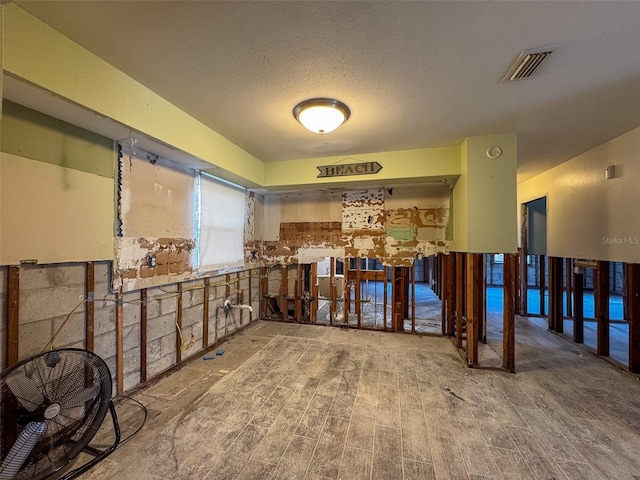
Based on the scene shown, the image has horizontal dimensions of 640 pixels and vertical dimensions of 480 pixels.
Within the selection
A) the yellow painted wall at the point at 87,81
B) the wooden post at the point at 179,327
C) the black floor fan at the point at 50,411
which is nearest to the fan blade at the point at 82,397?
the black floor fan at the point at 50,411

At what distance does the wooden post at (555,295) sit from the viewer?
13.4 ft

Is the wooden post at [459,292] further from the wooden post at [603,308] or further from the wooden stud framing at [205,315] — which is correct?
the wooden stud framing at [205,315]

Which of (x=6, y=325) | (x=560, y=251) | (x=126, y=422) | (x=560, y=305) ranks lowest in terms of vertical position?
(x=126, y=422)

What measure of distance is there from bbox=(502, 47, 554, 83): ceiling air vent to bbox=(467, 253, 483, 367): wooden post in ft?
5.77

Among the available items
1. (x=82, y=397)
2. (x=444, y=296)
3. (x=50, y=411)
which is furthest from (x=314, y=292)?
(x=50, y=411)

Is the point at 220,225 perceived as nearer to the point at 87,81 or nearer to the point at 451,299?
the point at 87,81

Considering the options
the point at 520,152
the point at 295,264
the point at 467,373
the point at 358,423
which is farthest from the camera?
the point at 295,264

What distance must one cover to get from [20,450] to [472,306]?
11.9ft

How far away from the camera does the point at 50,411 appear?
144 centimetres

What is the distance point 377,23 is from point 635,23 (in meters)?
Answer: 1.39

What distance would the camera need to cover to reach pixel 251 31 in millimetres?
1464

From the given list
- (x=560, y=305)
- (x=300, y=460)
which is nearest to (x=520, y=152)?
(x=560, y=305)

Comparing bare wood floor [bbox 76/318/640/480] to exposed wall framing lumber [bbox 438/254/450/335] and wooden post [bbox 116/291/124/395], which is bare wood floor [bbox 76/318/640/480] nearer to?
wooden post [bbox 116/291/124/395]

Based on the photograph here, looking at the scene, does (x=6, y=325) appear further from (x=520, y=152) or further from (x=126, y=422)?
(x=520, y=152)
